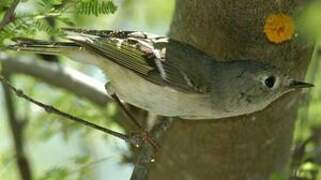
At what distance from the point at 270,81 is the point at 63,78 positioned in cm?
124

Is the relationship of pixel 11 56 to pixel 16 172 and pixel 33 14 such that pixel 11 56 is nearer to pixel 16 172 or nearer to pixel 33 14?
pixel 16 172

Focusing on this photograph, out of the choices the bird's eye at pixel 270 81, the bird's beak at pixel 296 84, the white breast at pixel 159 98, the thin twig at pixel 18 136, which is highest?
the bird's beak at pixel 296 84

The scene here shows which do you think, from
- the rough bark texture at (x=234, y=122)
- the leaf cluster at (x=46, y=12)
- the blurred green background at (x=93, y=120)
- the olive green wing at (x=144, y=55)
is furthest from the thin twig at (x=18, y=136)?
the leaf cluster at (x=46, y=12)

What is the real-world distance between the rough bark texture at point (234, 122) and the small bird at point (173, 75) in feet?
0.43

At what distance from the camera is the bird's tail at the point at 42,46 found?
2668mm

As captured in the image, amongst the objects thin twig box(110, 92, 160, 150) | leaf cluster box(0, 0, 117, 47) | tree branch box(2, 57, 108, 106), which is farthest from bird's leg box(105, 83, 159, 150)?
leaf cluster box(0, 0, 117, 47)

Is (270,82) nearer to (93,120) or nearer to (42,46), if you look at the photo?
(42,46)

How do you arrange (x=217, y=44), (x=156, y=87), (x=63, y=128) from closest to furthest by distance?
1. (x=156, y=87)
2. (x=217, y=44)
3. (x=63, y=128)

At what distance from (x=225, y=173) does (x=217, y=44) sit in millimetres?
595

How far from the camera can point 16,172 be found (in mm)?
3971

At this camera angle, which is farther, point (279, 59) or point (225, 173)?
point (225, 173)

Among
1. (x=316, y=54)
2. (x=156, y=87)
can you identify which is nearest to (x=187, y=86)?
(x=156, y=87)

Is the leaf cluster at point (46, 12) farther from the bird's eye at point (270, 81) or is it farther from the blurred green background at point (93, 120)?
the bird's eye at point (270, 81)

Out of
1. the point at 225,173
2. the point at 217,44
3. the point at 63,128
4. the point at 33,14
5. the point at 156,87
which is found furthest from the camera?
the point at 63,128
